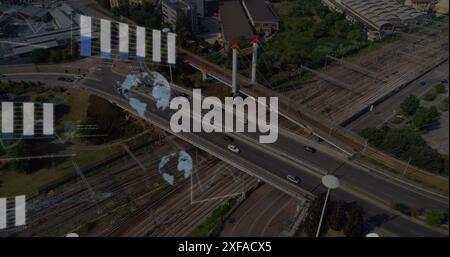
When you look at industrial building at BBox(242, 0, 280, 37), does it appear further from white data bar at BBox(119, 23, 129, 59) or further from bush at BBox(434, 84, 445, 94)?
bush at BBox(434, 84, 445, 94)

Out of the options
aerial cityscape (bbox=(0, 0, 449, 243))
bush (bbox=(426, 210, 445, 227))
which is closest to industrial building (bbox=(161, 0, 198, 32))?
aerial cityscape (bbox=(0, 0, 449, 243))

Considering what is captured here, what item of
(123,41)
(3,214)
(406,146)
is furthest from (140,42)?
(406,146)

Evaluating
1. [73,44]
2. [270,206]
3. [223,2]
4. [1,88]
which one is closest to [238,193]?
[270,206]

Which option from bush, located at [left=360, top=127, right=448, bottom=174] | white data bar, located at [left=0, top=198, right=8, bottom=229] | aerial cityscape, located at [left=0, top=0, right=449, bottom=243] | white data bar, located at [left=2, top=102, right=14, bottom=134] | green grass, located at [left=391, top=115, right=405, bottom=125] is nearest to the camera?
bush, located at [left=360, top=127, right=448, bottom=174]

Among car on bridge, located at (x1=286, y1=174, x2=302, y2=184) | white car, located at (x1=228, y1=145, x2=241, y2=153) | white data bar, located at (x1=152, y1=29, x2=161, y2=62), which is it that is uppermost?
white data bar, located at (x1=152, y1=29, x2=161, y2=62)

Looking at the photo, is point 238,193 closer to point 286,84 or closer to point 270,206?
point 270,206
